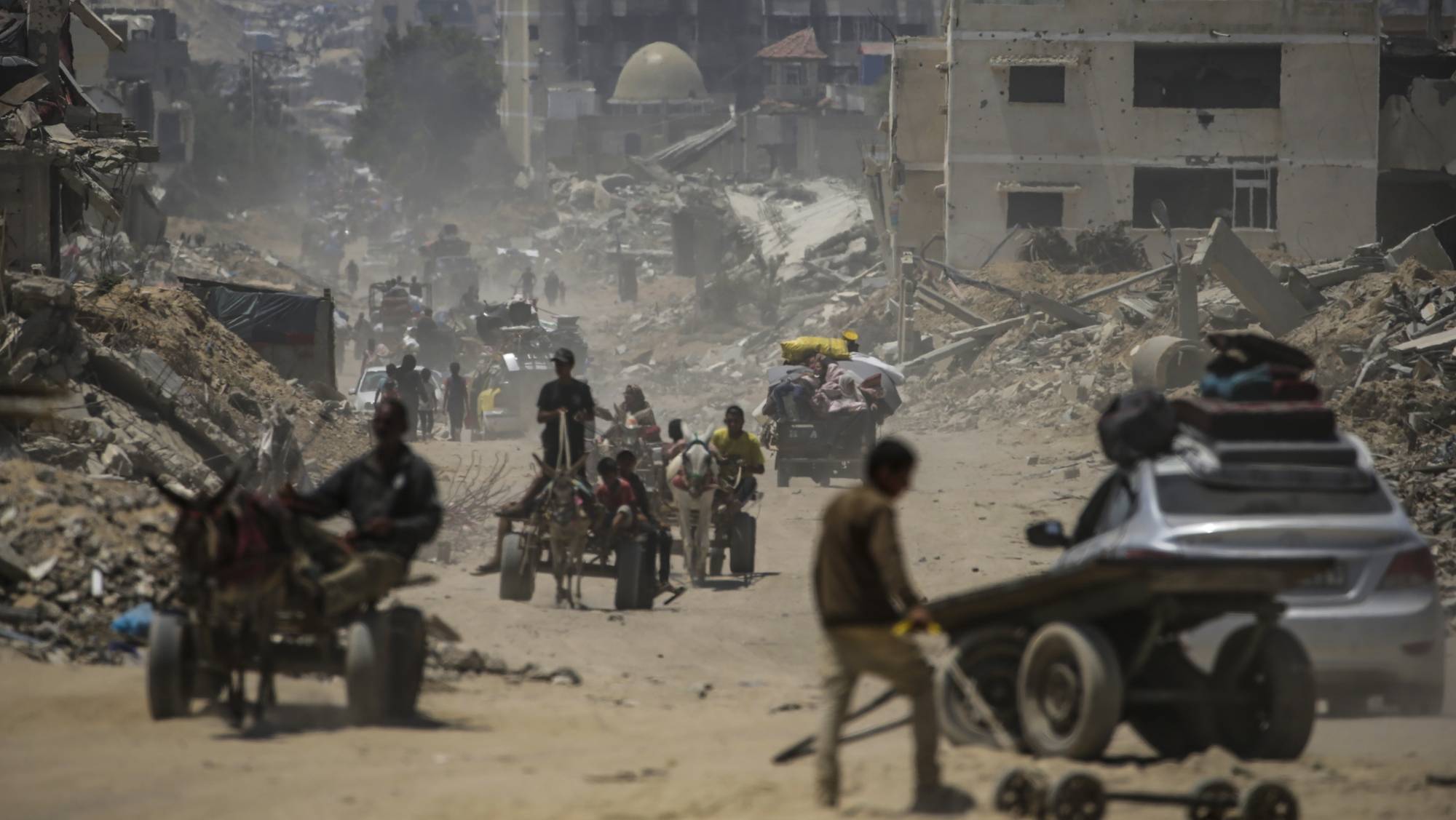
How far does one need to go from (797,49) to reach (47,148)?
82508 mm

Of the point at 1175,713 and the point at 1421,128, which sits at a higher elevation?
the point at 1421,128

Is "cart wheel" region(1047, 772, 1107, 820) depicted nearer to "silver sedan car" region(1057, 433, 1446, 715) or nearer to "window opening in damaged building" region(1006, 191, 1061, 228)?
"silver sedan car" region(1057, 433, 1446, 715)

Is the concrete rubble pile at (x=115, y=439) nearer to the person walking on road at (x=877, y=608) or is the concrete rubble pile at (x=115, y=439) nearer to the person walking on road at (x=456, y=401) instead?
the person walking on road at (x=877, y=608)

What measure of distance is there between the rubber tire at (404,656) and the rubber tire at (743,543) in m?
7.68

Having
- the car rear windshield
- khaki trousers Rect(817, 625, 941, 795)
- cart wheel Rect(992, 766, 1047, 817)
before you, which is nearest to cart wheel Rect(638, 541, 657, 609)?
the car rear windshield

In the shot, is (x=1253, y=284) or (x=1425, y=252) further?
(x=1425, y=252)

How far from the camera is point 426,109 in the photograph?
4129 inches

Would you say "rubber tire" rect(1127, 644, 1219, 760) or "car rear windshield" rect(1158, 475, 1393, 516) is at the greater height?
"car rear windshield" rect(1158, 475, 1393, 516)

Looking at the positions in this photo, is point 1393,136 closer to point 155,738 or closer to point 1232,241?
point 1232,241

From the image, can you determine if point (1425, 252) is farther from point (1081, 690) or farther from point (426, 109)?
point (426, 109)

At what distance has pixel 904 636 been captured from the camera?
637cm

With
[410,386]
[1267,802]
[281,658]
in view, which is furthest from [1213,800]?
[410,386]

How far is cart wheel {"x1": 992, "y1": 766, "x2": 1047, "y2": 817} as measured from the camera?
616 cm

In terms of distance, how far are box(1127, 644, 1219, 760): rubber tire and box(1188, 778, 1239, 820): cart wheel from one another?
78cm
